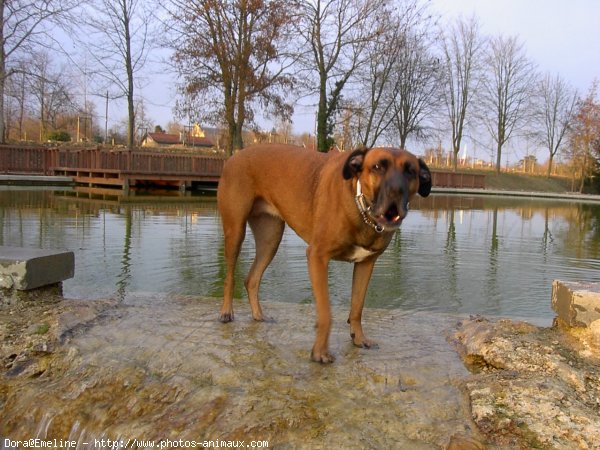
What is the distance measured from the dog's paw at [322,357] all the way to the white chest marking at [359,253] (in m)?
0.65

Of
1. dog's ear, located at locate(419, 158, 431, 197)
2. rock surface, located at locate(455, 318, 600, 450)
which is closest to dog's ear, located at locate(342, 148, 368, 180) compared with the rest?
dog's ear, located at locate(419, 158, 431, 197)

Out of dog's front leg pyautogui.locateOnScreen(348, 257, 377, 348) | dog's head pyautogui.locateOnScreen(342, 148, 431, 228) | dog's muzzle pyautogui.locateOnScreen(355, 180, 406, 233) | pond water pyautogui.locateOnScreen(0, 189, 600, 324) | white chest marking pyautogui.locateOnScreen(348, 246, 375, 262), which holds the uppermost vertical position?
dog's head pyautogui.locateOnScreen(342, 148, 431, 228)

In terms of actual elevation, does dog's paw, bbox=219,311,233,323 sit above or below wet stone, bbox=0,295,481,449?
above

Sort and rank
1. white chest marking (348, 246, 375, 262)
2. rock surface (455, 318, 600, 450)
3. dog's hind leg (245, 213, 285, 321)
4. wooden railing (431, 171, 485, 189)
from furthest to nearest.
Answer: wooden railing (431, 171, 485, 189) < dog's hind leg (245, 213, 285, 321) < white chest marking (348, 246, 375, 262) < rock surface (455, 318, 600, 450)

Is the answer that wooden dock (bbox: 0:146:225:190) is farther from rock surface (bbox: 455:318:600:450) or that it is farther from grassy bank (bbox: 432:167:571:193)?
grassy bank (bbox: 432:167:571:193)

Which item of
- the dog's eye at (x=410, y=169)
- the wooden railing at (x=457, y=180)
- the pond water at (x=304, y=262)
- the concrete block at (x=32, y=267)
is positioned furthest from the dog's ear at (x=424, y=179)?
the wooden railing at (x=457, y=180)

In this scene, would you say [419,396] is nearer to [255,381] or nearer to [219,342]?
[255,381]

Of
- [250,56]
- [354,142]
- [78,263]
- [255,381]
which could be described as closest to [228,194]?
[255,381]

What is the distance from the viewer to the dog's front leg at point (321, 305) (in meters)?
3.38

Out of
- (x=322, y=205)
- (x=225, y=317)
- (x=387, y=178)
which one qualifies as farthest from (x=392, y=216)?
(x=225, y=317)

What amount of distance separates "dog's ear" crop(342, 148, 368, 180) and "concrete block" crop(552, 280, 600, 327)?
5.66 ft

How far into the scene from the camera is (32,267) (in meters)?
4.39

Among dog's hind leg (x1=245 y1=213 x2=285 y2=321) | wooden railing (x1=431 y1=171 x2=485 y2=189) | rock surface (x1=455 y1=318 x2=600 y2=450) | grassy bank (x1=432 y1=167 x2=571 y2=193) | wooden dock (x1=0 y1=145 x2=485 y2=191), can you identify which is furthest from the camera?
grassy bank (x1=432 y1=167 x2=571 y2=193)

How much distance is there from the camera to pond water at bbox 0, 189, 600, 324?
6250 millimetres
